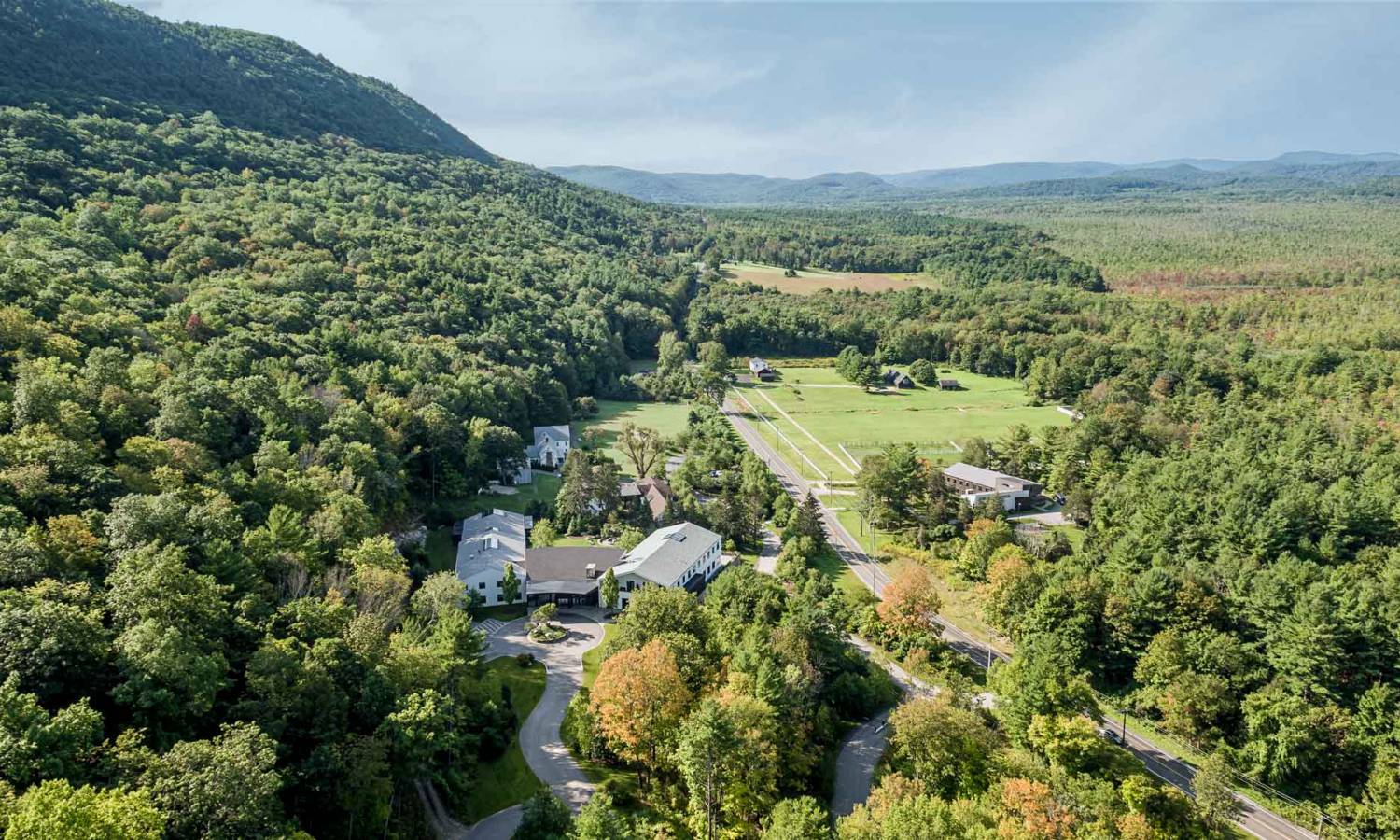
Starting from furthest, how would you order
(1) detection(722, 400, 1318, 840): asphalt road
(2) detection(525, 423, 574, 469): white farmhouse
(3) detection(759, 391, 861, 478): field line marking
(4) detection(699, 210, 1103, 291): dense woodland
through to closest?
(4) detection(699, 210, 1103, 291): dense woodland < (3) detection(759, 391, 861, 478): field line marking < (2) detection(525, 423, 574, 469): white farmhouse < (1) detection(722, 400, 1318, 840): asphalt road

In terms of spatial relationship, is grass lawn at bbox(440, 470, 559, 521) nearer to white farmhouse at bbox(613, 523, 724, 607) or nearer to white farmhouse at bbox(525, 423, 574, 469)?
white farmhouse at bbox(525, 423, 574, 469)

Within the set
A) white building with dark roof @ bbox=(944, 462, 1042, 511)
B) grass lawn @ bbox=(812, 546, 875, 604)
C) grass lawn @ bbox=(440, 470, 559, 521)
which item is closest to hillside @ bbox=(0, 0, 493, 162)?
grass lawn @ bbox=(440, 470, 559, 521)

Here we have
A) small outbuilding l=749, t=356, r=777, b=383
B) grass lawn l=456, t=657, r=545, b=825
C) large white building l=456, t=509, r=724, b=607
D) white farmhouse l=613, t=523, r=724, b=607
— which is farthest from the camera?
small outbuilding l=749, t=356, r=777, b=383

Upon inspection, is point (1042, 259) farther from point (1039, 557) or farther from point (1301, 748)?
point (1301, 748)

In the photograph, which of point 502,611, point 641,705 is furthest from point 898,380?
point 641,705

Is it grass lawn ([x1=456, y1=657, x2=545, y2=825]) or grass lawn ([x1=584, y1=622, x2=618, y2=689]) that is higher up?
grass lawn ([x1=456, y1=657, x2=545, y2=825])

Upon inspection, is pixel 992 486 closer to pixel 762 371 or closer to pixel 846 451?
pixel 846 451

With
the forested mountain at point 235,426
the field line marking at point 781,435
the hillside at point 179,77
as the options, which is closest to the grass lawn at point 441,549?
the forested mountain at point 235,426

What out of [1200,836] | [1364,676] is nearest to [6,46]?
[1200,836]
